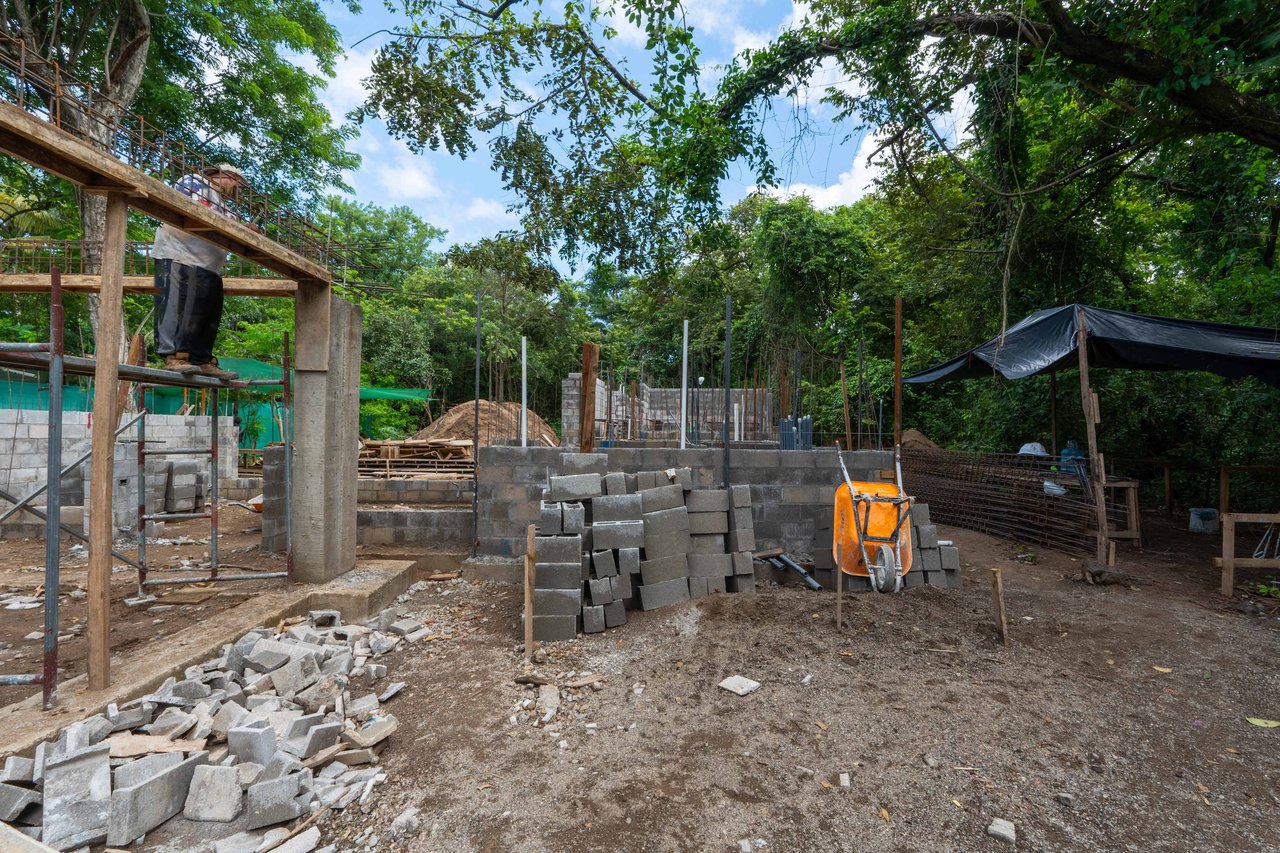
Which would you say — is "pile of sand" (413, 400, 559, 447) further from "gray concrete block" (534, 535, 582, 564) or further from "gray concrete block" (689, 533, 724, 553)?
"gray concrete block" (534, 535, 582, 564)

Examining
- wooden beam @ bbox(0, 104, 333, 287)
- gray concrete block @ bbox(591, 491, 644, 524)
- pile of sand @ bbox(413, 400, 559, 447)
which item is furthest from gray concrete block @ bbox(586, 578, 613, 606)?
pile of sand @ bbox(413, 400, 559, 447)

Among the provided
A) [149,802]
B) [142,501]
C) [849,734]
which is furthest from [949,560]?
[142,501]

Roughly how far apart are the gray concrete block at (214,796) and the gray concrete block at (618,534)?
114 inches

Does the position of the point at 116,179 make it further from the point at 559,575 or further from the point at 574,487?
the point at 559,575

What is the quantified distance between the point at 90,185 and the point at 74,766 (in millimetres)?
3311

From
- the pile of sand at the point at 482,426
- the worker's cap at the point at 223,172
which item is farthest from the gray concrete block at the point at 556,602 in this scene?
the pile of sand at the point at 482,426

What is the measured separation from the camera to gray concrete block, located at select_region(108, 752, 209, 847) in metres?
2.58

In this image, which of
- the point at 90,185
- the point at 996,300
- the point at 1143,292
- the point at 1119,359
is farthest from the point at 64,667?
the point at 1143,292

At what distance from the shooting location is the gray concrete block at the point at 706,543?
18.5ft

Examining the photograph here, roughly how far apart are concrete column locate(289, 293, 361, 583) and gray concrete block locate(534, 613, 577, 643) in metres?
2.47

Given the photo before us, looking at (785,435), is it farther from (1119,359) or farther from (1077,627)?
(1119,359)

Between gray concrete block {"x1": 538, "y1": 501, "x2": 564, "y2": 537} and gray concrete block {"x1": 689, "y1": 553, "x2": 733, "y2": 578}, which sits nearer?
gray concrete block {"x1": 538, "y1": 501, "x2": 564, "y2": 537}

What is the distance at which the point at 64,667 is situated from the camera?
3.99 metres

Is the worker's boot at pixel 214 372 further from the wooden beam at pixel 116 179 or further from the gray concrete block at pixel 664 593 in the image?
the gray concrete block at pixel 664 593
